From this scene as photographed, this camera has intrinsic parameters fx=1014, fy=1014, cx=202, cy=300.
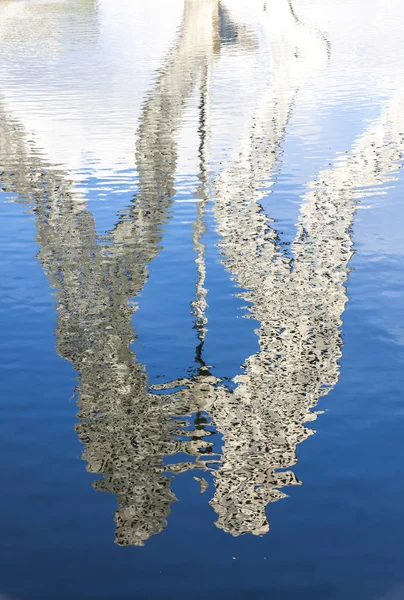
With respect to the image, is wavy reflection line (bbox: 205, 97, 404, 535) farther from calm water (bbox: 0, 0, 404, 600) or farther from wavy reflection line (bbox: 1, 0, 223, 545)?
wavy reflection line (bbox: 1, 0, 223, 545)

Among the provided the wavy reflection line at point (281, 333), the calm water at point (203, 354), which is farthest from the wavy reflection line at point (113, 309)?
the wavy reflection line at point (281, 333)

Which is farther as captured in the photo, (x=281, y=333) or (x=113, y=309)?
(x=113, y=309)

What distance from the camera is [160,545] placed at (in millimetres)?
7090

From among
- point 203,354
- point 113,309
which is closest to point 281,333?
point 203,354

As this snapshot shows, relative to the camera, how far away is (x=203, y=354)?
403 inches

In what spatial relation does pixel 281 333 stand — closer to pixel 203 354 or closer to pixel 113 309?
pixel 203 354

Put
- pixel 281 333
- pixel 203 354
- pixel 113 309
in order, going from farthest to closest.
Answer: pixel 113 309
pixel 281 333
pixel 203 354

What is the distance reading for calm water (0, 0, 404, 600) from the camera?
705cm

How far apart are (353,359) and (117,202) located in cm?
684

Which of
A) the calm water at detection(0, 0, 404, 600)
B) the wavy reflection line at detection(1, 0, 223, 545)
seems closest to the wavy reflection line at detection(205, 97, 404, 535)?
the calm water at detection(0, 0, 404, 600)

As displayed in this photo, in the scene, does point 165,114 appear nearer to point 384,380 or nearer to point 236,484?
point 384,380

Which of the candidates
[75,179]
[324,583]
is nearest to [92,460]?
[324,583]

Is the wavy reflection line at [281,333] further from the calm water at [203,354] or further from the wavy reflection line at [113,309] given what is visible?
the wavy reflection line at [113,309]

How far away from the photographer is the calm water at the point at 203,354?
7.05 meters
